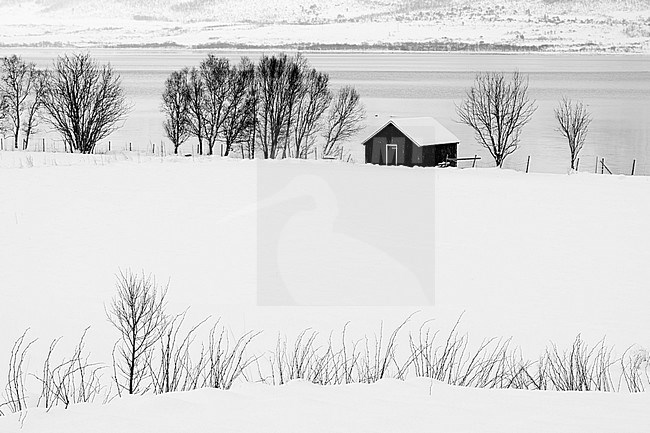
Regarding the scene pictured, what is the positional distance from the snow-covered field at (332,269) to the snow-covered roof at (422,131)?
38.1 ft

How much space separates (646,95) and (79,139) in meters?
86.4

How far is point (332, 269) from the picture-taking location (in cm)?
1914

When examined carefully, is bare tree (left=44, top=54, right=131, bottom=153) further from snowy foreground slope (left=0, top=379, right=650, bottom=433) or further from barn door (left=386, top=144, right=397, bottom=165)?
snowy foreground slope (left=0, top=379, right=650, bottom=433)

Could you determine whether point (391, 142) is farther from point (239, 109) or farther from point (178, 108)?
point (178, 108)

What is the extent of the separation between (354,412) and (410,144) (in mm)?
39374

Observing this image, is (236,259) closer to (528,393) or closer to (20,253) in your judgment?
(20,253)

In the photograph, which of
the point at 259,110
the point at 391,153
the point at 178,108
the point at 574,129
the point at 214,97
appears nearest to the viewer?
the point at 391,153

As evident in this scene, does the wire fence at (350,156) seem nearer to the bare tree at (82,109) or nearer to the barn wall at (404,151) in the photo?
the bare tree at (82,109)

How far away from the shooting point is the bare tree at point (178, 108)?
60875 mm

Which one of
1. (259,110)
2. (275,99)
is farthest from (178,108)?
(275,99)

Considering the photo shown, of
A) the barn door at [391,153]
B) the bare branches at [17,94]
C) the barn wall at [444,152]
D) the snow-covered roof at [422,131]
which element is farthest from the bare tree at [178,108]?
the barn wall at [444,152]

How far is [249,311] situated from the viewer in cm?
1572

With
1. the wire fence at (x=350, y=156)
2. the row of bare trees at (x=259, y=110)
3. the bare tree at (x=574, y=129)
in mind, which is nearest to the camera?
the wire fence at (x=350, y=156)

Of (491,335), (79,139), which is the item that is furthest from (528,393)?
(79,139)
